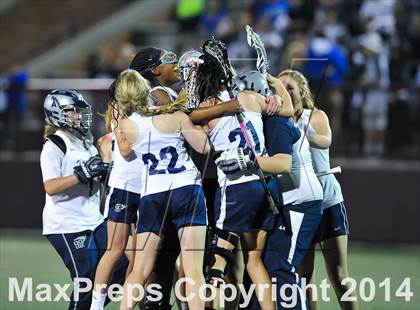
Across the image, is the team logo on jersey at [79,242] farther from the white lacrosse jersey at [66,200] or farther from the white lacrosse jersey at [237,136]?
the white lacrosse jersey at [237,136]

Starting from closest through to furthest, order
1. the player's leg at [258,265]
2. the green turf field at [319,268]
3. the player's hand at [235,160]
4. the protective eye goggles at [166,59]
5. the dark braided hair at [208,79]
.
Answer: the player's hand at [235,160] → the player's leg at [258,265] → the dark braided hair at [208,79] → the protective eye goggles at [166,59] → the green turf field at [319,268]

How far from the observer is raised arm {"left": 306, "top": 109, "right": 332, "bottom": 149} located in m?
8.56

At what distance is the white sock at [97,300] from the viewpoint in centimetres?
827

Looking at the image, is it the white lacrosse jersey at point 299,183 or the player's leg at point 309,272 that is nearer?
the white lacrosse jersey at point 299,183

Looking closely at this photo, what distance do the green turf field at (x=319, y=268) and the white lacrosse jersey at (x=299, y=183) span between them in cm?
173

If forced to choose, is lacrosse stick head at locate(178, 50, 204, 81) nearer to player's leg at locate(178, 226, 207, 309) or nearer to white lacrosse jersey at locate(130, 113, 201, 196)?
white lacrosse jersey at locate(130, 113, 201, 196)

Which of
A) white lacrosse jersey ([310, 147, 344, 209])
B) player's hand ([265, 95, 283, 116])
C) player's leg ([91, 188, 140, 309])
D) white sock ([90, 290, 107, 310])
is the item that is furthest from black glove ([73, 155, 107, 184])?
white lacrosse jersey ([310, 147, 344, 209])

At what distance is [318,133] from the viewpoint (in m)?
8.60

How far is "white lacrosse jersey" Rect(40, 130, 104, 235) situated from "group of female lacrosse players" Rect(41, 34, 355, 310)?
0.03 feet

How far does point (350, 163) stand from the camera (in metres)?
14.3

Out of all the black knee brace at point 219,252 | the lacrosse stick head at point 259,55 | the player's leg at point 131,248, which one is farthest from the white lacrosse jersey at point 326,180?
the player's leg at point 131,248

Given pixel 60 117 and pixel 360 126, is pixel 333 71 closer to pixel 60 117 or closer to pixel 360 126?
pixel 360 126

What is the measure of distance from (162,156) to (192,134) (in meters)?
0.29

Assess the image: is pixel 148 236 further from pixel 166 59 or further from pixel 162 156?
pixel 166 59
